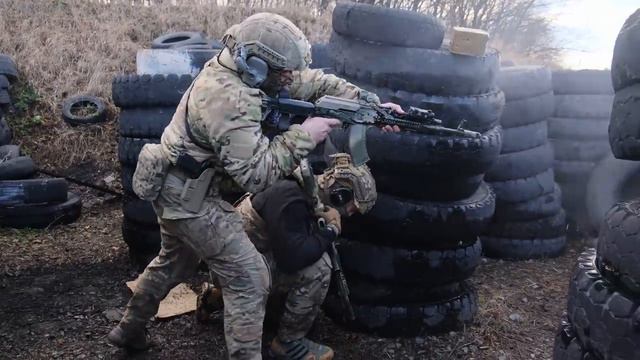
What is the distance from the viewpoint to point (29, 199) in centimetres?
523

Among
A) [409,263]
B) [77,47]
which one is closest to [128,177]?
[409,263]

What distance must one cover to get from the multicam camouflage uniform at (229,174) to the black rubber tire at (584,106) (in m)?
3.39

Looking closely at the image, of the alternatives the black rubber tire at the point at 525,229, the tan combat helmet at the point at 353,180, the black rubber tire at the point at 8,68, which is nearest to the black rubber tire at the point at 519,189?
the black rubber tire at the point at 525,229

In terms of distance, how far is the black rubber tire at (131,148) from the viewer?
4.28 m

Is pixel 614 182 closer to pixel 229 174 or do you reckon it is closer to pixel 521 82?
pixel 521 82

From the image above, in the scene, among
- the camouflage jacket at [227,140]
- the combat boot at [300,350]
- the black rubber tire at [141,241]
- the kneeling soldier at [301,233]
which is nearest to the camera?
the camouflage jacket at [227,140]

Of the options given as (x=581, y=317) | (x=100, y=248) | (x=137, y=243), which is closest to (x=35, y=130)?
(x=100, y=248)

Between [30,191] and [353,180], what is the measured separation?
10.8 feet

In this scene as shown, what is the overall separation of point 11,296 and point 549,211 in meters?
4.09

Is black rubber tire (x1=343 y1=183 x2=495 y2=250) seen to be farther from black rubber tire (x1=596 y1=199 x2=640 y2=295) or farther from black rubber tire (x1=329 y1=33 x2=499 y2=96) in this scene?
black rubber tire (x1=596 y1=199 x2=640 y2=295)

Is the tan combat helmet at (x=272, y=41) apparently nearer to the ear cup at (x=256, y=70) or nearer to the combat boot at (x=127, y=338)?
the ear cup at (x=256, y=70)

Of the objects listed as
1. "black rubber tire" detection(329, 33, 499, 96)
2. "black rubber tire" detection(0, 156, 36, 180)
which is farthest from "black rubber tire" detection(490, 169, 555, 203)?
"black rubber tire" detection(0, 156, 36, 180)

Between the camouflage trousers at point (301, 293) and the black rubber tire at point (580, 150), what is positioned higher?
the black rubber tire at point (580, 150)

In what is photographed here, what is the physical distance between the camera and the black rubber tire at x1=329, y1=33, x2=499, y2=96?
334cm
